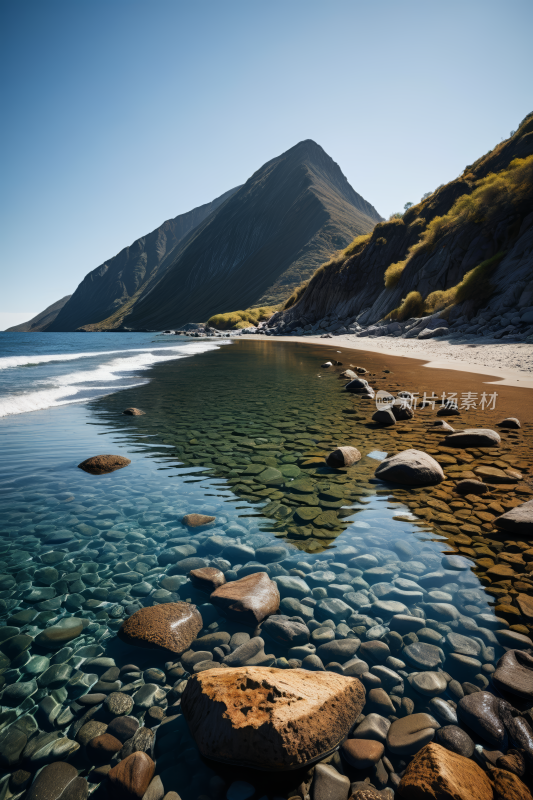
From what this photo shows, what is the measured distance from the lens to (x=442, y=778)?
1607mm

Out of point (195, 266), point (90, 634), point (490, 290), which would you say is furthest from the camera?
point (195, 266)

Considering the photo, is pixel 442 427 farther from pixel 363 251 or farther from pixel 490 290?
pixel 363 251

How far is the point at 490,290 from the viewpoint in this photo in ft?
83.6

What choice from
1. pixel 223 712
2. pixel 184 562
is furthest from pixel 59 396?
pixel 223 712

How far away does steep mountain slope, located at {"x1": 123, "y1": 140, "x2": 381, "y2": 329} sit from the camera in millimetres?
119875

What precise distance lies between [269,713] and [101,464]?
4.62 metres

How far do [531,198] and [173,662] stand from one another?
37375 mm

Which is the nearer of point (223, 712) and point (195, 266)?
point (223, 712)

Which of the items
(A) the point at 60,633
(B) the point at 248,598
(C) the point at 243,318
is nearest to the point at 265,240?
(C) the point at 243,318

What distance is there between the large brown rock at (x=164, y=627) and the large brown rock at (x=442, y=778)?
1434mm

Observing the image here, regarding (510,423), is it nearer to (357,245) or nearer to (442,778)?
(442,778)

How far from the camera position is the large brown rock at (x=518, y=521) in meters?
3.69

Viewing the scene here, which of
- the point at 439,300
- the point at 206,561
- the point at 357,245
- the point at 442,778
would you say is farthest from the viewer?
the point at 357,245

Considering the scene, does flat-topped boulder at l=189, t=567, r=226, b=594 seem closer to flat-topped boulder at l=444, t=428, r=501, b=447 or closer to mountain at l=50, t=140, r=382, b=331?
flat-topped boulder at l=444, t=428, r=501, b=447
